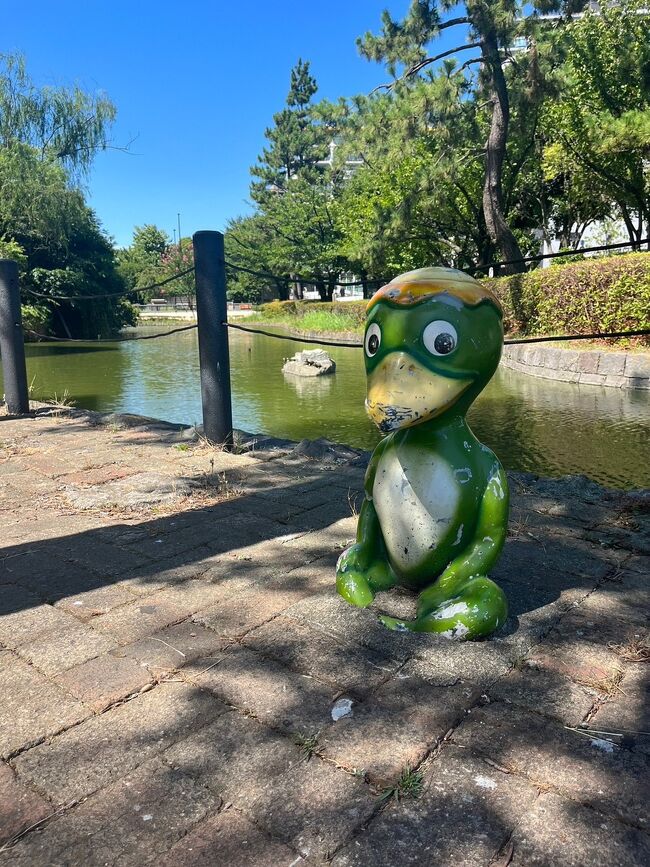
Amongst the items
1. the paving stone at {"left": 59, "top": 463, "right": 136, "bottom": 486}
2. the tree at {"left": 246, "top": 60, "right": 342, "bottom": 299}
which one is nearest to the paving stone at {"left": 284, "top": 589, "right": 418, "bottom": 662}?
the paving stone at {"left": 59, "top": 463, "right": 136, "bottom": 486}

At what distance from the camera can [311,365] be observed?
1156 cm

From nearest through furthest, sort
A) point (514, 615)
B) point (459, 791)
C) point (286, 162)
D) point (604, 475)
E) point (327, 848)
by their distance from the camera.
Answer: point (327, 848), point (459, 791), point (514, 615), point (604, 475), point (286, 162)

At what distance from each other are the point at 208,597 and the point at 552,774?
1.39 meters

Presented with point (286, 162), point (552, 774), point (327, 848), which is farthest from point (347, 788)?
point (286, 162)

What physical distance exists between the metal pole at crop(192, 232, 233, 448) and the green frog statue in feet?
8.93

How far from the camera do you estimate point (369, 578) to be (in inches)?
94.4

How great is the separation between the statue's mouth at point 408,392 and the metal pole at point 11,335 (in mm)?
5285

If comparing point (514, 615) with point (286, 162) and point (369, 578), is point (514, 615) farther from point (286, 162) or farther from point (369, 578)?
point (286, 162)

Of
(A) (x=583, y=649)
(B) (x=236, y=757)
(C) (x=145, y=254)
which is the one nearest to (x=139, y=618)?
(B) (x=236, y=757)

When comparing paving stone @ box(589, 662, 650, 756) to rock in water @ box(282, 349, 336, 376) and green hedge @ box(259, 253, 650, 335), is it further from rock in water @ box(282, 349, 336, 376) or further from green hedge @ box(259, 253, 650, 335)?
rock in water @ box(282, 349, 336, 376)

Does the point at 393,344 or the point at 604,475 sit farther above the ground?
the point at 393,344

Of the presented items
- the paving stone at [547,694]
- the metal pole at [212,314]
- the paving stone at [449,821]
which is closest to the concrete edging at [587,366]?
the metal pole at [212,314]

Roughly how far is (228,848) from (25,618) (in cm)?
137

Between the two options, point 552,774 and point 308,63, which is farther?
point 308,63
